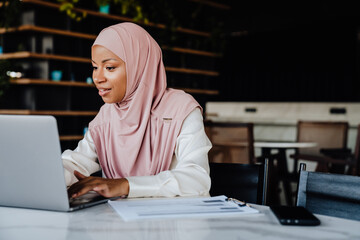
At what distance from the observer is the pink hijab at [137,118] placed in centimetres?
142

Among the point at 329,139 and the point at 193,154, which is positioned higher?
the point at 193,154

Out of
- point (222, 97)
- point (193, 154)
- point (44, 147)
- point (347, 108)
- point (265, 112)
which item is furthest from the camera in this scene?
point (222, 97)

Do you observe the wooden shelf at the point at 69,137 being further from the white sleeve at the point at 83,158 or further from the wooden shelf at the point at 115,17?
the white sleeve at the point at 83,158

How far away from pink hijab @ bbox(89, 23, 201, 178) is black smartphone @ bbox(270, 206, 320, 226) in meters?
0.49

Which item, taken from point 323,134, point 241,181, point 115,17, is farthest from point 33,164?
point 115,17

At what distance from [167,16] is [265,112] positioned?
2.38 meters

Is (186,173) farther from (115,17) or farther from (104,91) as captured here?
(115,17)

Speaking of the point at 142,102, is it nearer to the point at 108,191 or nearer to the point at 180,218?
the point at 108,191

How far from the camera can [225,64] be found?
934cm

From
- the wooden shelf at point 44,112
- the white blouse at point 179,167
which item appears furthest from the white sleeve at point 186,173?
the wooden shelf at point 44,112

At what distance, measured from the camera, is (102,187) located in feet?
3.66

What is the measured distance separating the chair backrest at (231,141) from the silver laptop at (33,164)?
2063 mm

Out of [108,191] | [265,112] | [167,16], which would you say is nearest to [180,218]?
[108,191]

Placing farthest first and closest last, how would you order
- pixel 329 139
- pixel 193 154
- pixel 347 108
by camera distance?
pixel 347 108 → pixel 329 139 → pixel 193 154
